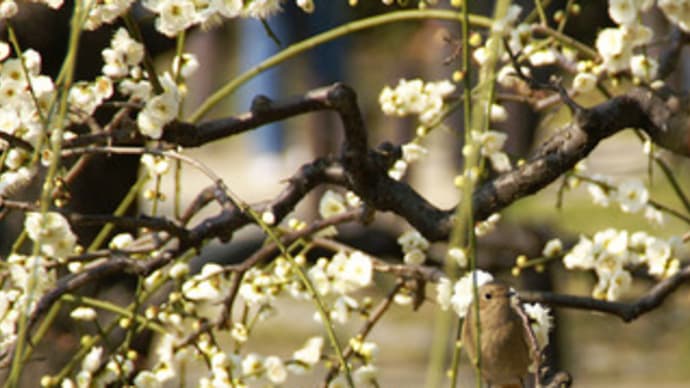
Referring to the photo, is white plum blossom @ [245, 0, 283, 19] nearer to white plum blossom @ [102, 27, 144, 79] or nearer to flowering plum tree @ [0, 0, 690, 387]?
flowering plum tree @ [0, 0, 690, 387]

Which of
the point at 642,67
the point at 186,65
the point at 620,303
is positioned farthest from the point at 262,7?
the point at 620,303

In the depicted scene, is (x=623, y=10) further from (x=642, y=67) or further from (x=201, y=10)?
(x=201, y=10)

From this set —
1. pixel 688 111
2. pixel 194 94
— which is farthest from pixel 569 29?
pixel 194 94

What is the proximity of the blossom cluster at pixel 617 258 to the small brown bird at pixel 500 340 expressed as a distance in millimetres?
427

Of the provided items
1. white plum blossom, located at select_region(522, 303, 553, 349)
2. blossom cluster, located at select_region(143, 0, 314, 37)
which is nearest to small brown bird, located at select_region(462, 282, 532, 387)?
white plum blossom, located at select_region(522, 303, 553, 349)

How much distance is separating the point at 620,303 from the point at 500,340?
0.36m

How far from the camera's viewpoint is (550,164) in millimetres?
1371

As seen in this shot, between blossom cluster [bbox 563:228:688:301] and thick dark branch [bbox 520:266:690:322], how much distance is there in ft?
0.27

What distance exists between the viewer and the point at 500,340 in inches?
50.4

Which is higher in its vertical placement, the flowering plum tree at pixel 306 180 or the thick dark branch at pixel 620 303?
the flowering plum tree at pixel 306 180

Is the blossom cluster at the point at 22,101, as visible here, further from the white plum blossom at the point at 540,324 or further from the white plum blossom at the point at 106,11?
the white plum blossom at the point at 540,324

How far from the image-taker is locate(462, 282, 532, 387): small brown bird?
50.1 inches

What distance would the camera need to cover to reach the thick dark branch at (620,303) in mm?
1550

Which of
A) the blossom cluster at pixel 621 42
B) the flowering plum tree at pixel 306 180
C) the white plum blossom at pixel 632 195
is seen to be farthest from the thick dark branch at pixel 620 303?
the blossom cluster at pixel 621 42
